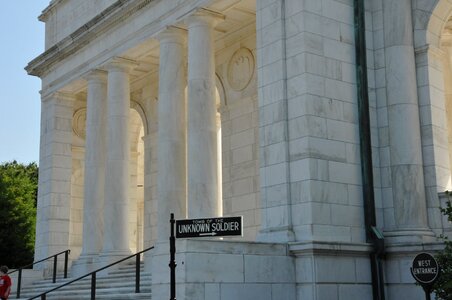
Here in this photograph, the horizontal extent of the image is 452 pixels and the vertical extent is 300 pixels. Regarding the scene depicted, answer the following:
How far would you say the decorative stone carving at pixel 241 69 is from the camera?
1104 inches

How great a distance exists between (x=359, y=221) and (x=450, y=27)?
775 cm

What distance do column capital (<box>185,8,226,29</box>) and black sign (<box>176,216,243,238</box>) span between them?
1169cm

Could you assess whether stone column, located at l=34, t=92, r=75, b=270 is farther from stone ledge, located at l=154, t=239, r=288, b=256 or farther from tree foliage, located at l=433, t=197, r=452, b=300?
tree foliage, located at l=433, t=197, r=452, b=300

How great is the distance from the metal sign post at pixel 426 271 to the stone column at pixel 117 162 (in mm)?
15901

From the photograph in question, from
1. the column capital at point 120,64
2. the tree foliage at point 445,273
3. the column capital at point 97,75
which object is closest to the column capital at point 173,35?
the column capital at point 120,64

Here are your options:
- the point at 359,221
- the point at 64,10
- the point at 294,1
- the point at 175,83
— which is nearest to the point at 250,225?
the point at 175,83

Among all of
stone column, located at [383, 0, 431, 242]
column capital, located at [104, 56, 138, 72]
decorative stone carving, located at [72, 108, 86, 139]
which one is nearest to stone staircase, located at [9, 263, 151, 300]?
stone column, located at [383, 0, 431, 242]

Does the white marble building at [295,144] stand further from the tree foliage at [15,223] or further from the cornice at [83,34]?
the tree foliage at [15,223]

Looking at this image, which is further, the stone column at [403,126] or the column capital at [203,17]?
the column capital at [203,17]

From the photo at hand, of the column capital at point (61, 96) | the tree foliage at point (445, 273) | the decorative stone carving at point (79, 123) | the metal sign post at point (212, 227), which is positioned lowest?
the tree foliage at point (445, 273)

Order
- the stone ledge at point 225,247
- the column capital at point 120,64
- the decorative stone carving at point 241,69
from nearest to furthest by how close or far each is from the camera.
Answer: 1. the stone ledge at point 225,247
2. the decorative stone carving at point 241,69
3. the column capital at point 120,64

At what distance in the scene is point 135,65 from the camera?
97.1ft

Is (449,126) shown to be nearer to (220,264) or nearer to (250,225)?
(250,225)

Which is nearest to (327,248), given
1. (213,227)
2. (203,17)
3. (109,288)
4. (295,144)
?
(295,144)
